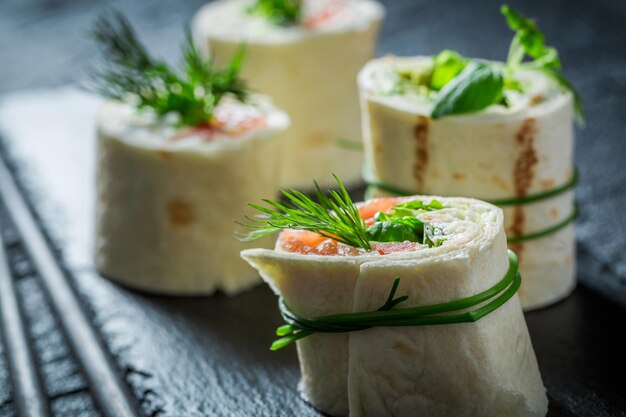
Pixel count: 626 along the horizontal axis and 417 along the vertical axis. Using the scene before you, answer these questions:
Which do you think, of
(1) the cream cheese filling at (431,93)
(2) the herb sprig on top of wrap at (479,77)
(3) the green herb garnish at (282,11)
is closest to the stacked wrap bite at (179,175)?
(1) the cream cheese filling at (431,93)

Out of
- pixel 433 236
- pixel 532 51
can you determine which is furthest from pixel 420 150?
pixel 433 236

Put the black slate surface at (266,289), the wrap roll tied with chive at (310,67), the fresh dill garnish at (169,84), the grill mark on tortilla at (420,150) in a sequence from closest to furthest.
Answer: the black slate surface at (266,289) < the grill mark on tortilla at (420,150) < the fresh dill garnish at (169,84) < the wrap roll tied with chive at (310,67)

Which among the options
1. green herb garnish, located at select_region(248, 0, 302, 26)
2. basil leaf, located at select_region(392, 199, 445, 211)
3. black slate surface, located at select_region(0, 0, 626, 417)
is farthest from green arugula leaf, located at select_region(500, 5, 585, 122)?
green herb garnish, located at select_region(248, 0, 302, 26)

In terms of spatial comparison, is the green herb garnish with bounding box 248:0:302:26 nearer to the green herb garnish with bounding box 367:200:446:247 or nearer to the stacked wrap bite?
the stacked wrap bite

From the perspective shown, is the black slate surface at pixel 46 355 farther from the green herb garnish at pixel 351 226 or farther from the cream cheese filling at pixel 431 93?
the cream cheese filling at pixel 431 93

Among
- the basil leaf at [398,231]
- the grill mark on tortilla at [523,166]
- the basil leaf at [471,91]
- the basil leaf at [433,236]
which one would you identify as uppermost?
the basil leaf at [471,91]

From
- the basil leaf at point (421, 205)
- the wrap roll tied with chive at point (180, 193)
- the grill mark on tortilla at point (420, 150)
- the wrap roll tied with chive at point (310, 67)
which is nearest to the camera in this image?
the basil leaf at point (421, 205)

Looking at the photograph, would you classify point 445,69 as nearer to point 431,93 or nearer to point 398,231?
point 431,93
